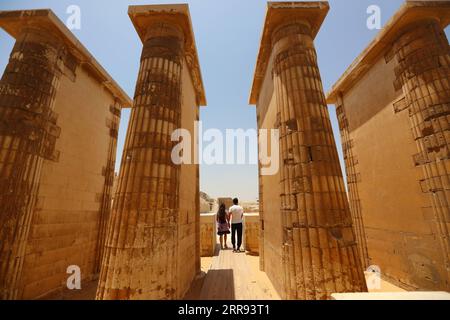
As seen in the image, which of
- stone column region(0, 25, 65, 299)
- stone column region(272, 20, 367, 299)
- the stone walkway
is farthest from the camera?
the stone walkway

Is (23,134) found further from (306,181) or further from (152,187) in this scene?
(306,181)

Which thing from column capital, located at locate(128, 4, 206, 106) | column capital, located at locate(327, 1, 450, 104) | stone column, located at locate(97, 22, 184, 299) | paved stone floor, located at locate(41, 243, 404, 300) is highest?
column capital, located at locate(327, 1, 450, 104)

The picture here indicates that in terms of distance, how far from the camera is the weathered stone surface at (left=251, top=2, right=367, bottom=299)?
10.9 feet

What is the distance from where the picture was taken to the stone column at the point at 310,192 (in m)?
3.29

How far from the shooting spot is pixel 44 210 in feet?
16.6

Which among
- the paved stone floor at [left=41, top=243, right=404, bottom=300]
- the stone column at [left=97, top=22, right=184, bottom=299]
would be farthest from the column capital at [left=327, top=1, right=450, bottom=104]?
the paved stone floor at [left=41, top=243, right=404, bottom=300]

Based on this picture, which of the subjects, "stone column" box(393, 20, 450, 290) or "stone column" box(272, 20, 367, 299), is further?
"stone column" box(393, 20, 450, 290)

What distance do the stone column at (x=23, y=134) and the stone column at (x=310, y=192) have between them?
19.4 feet

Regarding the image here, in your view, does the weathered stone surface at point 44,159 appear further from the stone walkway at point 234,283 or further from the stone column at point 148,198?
the stone walkway at point 234,283

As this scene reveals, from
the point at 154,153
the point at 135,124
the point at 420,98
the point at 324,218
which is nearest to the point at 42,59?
the point at 135,124

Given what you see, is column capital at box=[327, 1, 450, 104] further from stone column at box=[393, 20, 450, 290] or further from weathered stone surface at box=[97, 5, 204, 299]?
weathered stone surface at box=[97, 5, 204, 299]

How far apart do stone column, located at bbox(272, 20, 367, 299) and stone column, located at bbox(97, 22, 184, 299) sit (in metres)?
2.32

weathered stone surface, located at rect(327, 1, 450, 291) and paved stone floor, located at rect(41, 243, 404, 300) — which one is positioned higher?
weathered stone surface, located at rect(327, 1, 450, 291)

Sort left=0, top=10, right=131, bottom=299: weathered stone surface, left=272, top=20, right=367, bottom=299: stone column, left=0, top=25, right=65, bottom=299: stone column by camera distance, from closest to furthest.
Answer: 1. left=272, top=20, right=367, bottom=299: stone column
2. left=0, top=25, right=65, bottom=299: stone column
3. left=0, top=10, right=131, bottom=299: weathered stone surface
